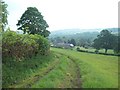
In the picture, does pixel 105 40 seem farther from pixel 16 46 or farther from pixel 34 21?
pixel 16 46

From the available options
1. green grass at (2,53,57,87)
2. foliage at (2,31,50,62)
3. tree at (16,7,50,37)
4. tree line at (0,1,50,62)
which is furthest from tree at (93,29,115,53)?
green grass at (2,53,57,87)

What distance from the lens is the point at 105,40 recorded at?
186 ft

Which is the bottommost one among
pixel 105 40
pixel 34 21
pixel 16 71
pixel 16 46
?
pixel 16 71

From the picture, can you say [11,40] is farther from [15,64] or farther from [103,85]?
[103,85]

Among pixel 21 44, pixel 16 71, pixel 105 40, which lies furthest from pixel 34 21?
pixel 16 71

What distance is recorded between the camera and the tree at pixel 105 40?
182 feet

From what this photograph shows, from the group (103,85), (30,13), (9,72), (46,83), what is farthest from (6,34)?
(30,13)

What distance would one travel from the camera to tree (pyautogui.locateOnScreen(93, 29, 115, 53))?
5538 centimetres

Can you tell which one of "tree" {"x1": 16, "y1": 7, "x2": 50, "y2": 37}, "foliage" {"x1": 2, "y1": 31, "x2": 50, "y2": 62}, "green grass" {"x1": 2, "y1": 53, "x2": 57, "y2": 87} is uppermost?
"tree" {"x1": 16, "y1": 7, "x2": 50, "y2": 37}

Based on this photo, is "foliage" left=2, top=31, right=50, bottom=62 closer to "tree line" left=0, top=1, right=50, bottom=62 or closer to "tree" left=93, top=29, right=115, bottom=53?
"tree line" left=0, top=1, right=50, bottom=62

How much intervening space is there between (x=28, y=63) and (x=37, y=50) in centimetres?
506

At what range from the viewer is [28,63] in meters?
16.8

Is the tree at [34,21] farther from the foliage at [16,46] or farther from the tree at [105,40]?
the foliage at [16,46]

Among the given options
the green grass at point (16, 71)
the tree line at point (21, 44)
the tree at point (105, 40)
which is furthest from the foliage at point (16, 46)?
the tree at point (105, 40)
